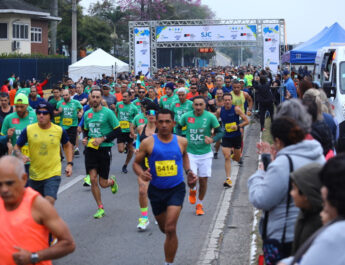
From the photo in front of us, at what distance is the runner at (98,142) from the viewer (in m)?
10.2

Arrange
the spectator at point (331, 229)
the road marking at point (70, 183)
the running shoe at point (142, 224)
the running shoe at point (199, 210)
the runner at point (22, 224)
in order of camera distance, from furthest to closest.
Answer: the road marking at point (70, 183)
the running shoe at point (199, 210)
the running shoe at point (142, 224)
the runner at point (22, 224)
the spectator at point (331, 229)

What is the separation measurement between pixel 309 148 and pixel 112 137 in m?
6.12

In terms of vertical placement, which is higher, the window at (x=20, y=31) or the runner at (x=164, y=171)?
the window at (x=20, y=31)

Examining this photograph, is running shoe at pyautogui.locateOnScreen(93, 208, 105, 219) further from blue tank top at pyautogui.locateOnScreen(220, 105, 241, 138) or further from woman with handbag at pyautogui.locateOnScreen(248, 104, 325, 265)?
woman with handbag at pyautogui.locateOnScreen(248, 104, 325, 265)

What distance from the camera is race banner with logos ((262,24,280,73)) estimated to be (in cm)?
4122

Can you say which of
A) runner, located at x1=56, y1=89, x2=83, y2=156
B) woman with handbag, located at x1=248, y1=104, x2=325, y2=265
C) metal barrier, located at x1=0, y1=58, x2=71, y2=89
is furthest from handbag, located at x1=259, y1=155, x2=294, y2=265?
metal barrier, located at x1=0, y1=58, x2=71, y2=89

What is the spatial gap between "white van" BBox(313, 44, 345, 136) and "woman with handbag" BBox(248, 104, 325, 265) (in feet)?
32.8

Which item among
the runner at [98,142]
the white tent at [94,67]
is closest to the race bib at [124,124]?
the runner at [98,142]

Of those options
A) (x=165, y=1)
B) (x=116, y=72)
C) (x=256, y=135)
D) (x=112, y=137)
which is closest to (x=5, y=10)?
(x=116, y=72)

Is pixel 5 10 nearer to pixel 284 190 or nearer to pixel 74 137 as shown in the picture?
pixel 74 137

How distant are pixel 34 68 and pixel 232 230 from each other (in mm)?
34758

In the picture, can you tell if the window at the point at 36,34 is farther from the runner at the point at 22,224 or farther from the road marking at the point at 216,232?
the runner at the point at 22,224

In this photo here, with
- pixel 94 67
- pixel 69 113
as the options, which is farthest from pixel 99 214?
pixel 94 67

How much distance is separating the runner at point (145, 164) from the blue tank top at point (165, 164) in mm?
1957
